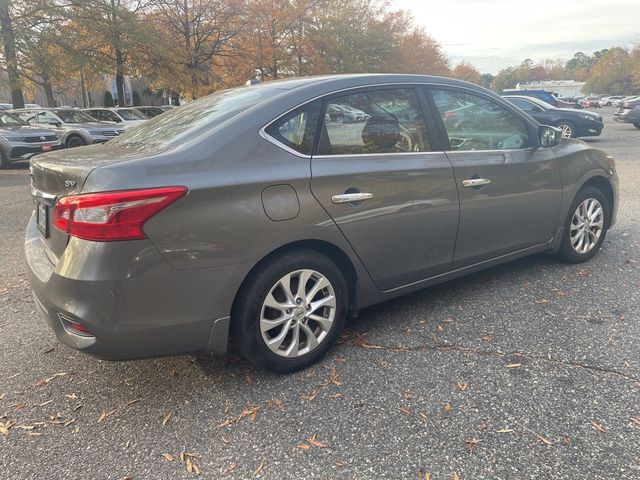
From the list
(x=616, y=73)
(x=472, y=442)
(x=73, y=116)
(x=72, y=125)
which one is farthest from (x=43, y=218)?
(x=616, y=73)

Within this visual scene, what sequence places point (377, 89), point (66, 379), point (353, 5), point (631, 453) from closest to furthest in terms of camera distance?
point (631, 453) < point (66, 379) < point (377, 89) < point (353, 5)

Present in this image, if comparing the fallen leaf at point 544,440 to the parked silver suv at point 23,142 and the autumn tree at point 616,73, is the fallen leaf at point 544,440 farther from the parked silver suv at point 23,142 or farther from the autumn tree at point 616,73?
the autumn tree at point 616,73

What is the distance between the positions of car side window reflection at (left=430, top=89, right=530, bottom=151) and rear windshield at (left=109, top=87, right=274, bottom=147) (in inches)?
50.5

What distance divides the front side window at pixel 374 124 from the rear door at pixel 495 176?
22cm

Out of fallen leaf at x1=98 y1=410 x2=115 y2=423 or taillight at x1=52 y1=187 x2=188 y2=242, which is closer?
taillight at x1=52 y1=187 x2=188 y2=242

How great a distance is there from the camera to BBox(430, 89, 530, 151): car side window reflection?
355 centimetres

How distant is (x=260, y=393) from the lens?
2764 millimetres

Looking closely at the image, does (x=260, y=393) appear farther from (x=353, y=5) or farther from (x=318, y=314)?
(x=353, y=5)

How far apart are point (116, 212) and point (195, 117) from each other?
3.45 ft

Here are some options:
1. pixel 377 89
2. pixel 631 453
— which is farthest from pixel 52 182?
pixel 631 453

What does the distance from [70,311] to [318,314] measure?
1312mm

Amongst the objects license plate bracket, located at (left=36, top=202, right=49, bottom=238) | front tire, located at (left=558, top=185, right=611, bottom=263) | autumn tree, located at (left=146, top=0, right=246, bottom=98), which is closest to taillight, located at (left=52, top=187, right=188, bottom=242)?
license plate bracket, located at (left=36, top=202, right=49, bottom=238)

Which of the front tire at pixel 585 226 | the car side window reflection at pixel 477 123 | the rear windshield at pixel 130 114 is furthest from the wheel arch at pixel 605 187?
the rear windshield at pixel 130 114

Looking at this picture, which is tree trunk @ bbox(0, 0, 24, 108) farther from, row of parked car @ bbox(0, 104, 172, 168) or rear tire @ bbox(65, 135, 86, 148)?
rear tire @ bbox(65, 135, 86, 148)
